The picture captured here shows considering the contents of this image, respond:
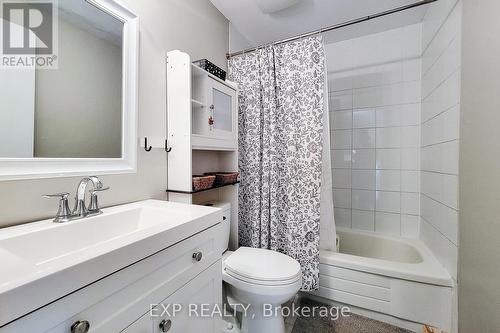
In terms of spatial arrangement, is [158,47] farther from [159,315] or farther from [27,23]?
[159,315]

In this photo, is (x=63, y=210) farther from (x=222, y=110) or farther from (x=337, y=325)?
(x=337, y=325)

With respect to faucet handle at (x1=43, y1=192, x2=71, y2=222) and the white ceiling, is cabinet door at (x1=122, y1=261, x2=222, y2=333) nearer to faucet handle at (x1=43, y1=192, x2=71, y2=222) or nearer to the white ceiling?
faucet handle at (x1=43, y1=192, x2=71, y2=222)

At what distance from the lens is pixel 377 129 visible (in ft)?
6.93

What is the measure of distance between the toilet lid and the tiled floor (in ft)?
1.60

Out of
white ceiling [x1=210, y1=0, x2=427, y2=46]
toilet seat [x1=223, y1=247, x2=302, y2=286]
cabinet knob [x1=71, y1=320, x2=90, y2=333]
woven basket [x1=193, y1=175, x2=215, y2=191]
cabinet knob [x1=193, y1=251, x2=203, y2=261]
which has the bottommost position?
toilet seat [x1=223, y1=247, x2=302, y2=286]

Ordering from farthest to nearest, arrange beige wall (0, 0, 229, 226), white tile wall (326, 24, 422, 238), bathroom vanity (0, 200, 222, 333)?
white tile wall (326, 24, 422, 238)
beige wall (0, 0, 229, 226)
bathroom vanity (0, 200, 222, 333)

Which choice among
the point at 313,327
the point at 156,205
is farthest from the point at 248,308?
the point at 156,205

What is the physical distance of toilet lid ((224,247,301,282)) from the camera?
1.16m

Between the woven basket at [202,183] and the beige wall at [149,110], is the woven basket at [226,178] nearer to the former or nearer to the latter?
the woven basket at [202,183]

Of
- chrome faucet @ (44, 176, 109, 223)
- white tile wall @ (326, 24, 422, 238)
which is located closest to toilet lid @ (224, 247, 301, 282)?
chrome faucet @ (44, 176, 109, 223)

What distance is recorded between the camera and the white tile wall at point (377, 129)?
1.99 meters

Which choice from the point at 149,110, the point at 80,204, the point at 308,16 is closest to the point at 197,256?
the point at 80,204

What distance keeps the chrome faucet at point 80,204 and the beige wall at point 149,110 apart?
0.08m

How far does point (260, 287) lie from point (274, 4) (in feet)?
6.24
